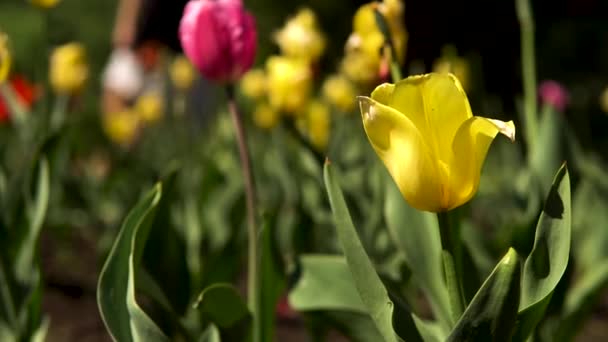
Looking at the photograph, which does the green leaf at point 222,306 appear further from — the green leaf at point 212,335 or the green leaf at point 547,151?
the green leaf at point 547,151

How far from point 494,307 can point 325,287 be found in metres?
0.35

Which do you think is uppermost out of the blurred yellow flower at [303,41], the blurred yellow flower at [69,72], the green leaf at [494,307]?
the green leaf at [494,307]

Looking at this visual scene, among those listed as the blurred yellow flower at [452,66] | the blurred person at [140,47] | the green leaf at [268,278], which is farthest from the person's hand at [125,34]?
the green leaf at [268,278]

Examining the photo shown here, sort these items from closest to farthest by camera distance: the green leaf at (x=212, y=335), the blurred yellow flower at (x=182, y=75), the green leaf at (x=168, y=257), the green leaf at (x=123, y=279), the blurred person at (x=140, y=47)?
the green leaf at (x=123, y=279) < the green leaf at (x=212, y=335) < the green leaf at (x=168, y=257) < the blurred yellow flower at (x=182, y=75) < the blurred person at (x=140, y=47)

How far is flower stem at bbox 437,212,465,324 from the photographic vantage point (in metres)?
0.68

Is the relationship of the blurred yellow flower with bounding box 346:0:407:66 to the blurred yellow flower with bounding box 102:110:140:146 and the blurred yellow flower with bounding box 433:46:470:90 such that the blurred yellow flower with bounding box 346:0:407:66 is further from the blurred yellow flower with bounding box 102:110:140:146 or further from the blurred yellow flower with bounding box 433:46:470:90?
the blurred yellow flower with bounding box 102:110:140:146

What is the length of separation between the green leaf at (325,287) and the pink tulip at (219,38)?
0.22 metres

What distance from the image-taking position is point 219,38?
93 centimetres

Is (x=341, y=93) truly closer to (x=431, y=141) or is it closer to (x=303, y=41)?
(x=303, y=41)

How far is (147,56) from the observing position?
4422 mm

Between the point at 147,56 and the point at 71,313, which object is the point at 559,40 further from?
the point at 71,313

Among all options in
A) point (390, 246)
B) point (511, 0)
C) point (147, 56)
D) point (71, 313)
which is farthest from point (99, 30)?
point (390, 246)

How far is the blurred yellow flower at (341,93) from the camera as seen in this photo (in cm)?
194

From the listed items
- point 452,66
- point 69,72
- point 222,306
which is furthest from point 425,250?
point 69,72
